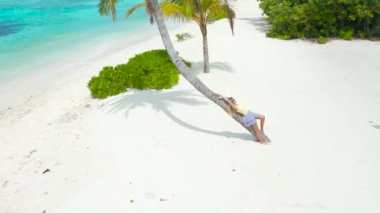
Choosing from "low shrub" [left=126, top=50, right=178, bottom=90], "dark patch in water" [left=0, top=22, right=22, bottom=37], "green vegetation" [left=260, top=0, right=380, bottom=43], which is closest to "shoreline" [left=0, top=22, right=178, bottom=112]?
"low shrub" [left=126, top=50, right=178, bottom=90]

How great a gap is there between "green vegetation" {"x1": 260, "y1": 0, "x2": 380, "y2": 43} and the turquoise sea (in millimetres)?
13374

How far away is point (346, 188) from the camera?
28.3 ft

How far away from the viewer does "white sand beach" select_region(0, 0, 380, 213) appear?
8695mm

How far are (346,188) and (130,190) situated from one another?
5148mm

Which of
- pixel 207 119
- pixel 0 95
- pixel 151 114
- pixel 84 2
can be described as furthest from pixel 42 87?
pixel 84 2

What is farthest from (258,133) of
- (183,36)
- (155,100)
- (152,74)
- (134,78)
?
(183,36)

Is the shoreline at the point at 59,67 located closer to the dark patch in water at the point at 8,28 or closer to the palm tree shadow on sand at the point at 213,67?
the palm tree shadow on sand at the point at 213,67

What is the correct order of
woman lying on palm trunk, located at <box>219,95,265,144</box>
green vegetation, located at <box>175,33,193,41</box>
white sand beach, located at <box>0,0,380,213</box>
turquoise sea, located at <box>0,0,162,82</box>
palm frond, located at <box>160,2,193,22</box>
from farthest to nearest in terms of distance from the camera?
turquoise sea, located at <box>0,0,162,82</box>, green vegetation, located at <box>175,33,193,41</box>, palm frond, located at <box>160,2,193,22</box>, woman lying on palm trunk, located at <box>219,95,265,144</box>, white sand beach, located at <box>0,0,380,213</box>

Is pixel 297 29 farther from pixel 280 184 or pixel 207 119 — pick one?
pixel 280 184

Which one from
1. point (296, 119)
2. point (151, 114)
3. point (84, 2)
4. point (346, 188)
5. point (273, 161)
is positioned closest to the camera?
point (346, 188)

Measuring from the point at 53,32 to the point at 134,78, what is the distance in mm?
21804

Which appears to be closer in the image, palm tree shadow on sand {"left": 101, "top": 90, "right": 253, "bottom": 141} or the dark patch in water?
palm tree shadow on sand {"left": 101, "top": 90, "right": 253, "bottom": 141}

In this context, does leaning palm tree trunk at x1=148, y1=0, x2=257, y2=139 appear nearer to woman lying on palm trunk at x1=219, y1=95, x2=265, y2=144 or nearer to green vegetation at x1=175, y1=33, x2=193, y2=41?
woman lying on palm trunk at x1=219, y1=95, x2=265, y2=144

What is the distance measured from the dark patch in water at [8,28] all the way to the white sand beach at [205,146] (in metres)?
20.2
